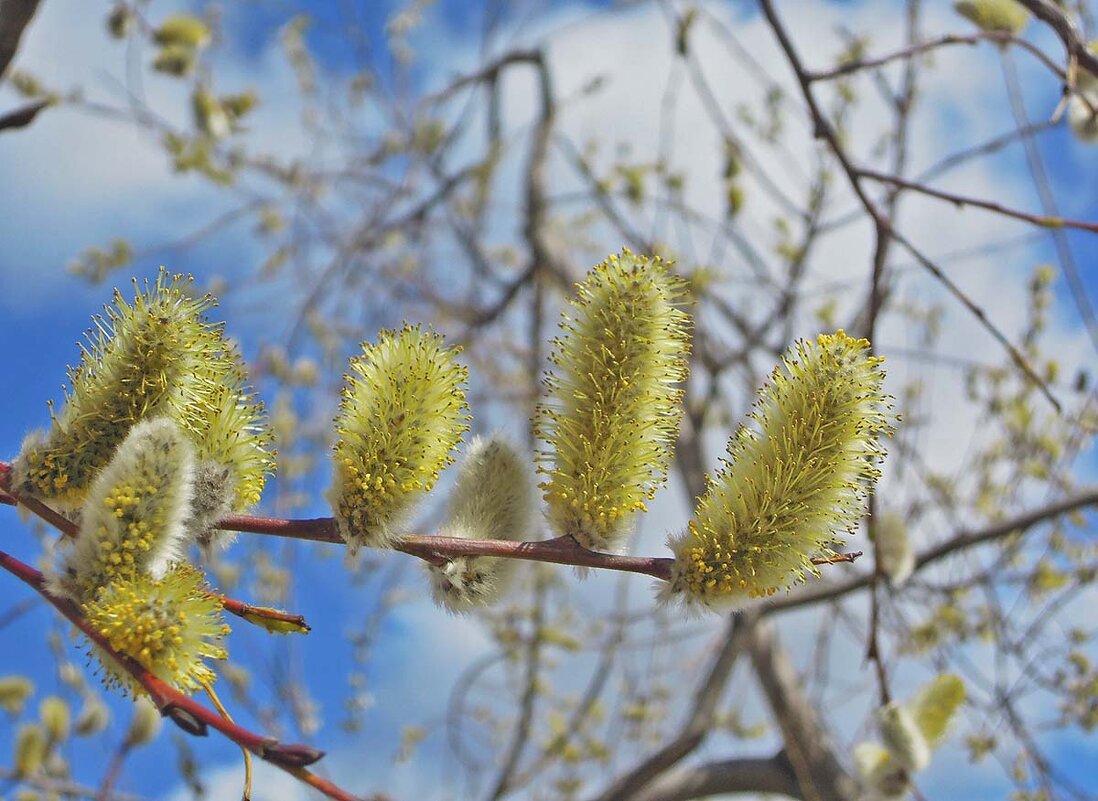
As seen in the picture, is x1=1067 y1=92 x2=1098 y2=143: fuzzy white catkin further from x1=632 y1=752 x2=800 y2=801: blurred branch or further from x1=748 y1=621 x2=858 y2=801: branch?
x1=632 y1=752 x2=800 y2=801: blurred branch

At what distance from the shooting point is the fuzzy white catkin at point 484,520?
1.02m

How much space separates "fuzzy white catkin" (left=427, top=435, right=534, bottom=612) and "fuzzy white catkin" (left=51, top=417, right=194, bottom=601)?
0.26 metres

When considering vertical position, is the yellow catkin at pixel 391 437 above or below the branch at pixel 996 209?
below

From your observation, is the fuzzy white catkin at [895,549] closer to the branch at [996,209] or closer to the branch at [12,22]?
the branch at [996,209]

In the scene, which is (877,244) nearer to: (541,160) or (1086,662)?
(1086,662)

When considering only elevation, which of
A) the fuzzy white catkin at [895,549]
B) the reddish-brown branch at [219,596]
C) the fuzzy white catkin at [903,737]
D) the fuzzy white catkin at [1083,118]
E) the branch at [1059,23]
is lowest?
the reddish-brown branch at [219,596]

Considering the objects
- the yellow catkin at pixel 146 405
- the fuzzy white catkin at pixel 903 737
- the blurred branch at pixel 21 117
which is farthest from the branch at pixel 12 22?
the fuzzy white catkin at pixel 903 737

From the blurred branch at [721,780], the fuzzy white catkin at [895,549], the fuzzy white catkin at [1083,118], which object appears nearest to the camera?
the fuzzy white catkin at [1083,118]

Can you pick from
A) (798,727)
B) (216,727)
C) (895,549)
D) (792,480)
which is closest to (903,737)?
(895,549)

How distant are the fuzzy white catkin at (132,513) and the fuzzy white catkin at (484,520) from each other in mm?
264

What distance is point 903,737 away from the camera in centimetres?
162

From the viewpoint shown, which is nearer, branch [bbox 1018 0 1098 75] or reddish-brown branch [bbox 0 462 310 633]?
reddish-brown branch [bbox 0 462 310 633]

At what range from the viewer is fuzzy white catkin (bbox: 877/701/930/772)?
162 cm

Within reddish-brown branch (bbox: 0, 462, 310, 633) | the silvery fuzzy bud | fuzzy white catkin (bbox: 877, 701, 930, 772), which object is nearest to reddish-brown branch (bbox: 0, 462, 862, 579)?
reddish-brown branch (bbox: 0, 462, 310, 633)
